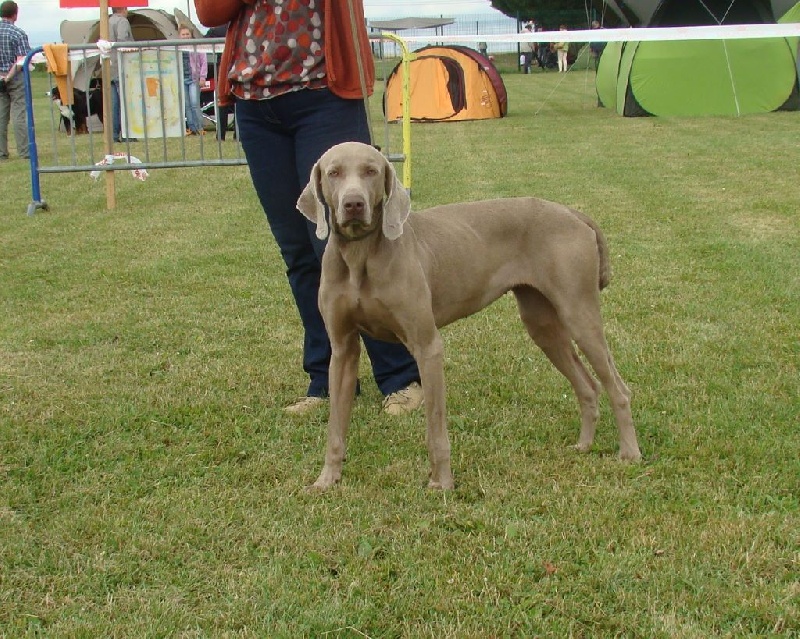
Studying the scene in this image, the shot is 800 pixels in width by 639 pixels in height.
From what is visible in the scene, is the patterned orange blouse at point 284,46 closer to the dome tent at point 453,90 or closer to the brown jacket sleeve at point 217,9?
the brown jacket sleeve at point 217,9

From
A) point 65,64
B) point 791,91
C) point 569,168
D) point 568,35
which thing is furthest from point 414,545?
point 791,91

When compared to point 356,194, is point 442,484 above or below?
below

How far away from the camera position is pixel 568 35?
13.0m

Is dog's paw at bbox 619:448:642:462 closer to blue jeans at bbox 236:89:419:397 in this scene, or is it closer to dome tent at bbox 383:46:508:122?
blue jeans at bbox 236:89:419:397

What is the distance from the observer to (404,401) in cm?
443

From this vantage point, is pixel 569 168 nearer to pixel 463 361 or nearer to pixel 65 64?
pixel 65 64

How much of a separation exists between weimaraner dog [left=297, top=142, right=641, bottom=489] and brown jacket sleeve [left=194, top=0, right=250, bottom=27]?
102cm

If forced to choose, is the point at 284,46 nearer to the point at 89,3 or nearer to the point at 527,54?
the point at 89,3

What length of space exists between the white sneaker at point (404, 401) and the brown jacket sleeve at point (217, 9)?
1865mm

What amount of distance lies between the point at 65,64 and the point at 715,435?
800 centimetres

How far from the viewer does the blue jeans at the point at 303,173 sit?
4008 millimetres

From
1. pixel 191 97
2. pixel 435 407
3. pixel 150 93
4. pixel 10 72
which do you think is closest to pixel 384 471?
pixel 435 407

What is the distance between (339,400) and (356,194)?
927 millimetres

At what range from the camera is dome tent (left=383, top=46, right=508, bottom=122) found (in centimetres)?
1833
